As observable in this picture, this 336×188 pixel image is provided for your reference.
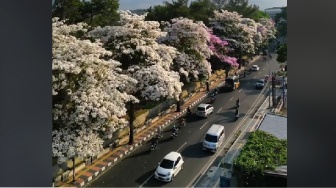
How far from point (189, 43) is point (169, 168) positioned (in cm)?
196

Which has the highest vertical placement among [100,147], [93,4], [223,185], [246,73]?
[93,4]

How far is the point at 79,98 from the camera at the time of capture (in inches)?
123

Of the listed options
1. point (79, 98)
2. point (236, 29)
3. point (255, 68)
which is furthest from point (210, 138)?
point (236, 29)

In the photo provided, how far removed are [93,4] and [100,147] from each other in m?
1.65

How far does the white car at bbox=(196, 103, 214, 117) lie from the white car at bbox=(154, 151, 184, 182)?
1.72 feet

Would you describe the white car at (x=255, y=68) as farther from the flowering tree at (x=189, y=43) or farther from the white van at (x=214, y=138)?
the white van at (x=214, y=138)

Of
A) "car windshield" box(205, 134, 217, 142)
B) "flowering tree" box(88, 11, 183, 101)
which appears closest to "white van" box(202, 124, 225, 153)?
"car windshield" box(205, 134, 217, 142)

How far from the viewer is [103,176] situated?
10.1 feet

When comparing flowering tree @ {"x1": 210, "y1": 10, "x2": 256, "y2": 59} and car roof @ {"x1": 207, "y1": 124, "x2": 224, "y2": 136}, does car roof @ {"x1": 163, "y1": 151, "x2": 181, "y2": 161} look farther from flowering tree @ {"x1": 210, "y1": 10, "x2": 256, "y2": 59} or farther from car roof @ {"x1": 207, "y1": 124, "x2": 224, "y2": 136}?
flowering tree @ {"x1": 210, "y1": 10, "x2": 256, "y2": 59}

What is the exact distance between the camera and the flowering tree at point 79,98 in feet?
9.95

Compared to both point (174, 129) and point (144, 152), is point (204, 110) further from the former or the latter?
point (144, 152)

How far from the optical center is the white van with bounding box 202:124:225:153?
310cm
